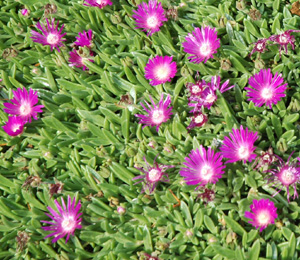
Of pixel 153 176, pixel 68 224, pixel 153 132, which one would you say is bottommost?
pixel 68 224

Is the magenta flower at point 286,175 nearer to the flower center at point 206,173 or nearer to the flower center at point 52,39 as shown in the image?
the flower center at point 206,173

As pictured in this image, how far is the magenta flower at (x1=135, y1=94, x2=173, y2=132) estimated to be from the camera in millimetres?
2027

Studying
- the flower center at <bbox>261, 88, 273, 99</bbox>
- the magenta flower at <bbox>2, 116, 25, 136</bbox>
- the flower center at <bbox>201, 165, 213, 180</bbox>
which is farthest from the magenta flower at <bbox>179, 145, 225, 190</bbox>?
the magenta flower at <bbox>2, 116, 25, 136</bbox>

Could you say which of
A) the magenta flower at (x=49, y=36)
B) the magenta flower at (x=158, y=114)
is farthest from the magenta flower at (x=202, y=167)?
the magenta flower at (x=49, y=36)

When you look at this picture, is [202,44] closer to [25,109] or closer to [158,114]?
[158,114]

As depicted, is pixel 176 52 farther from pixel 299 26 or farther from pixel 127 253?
pixel 127 253

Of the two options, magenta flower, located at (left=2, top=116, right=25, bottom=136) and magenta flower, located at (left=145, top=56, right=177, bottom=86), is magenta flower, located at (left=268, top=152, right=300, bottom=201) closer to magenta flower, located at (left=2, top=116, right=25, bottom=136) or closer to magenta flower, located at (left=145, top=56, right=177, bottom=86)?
magenta flower, located at (left=145, top=56, right=177, bottom=86)

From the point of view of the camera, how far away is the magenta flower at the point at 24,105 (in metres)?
2.24

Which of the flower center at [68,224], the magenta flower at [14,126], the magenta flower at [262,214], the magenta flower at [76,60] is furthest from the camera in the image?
the magenta flower at [76,60]

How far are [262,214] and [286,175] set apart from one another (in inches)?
7.5

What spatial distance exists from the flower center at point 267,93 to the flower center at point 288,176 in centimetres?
35

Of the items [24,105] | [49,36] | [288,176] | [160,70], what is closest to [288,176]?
[288,176]

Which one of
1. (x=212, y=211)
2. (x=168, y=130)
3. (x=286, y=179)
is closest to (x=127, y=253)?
(x=212, y=211)

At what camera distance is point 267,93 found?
1956mm
